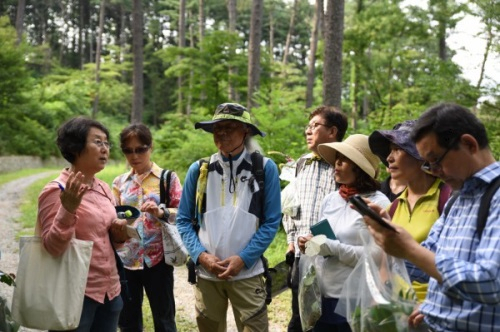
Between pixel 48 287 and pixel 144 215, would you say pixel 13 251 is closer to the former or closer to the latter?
pixel 144 215

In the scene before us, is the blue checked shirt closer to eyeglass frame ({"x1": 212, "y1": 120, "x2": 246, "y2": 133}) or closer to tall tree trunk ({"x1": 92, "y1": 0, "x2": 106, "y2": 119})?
eyeglass frame ({"x1": 212, "y1": 120, "x2": 246, "y2": 133})

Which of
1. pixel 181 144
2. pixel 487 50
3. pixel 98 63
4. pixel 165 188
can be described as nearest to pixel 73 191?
pixel 165 188

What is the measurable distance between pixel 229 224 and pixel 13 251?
24.6 feet

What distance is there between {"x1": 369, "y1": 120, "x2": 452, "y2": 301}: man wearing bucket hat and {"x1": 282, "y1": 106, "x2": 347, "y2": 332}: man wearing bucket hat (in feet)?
3.56

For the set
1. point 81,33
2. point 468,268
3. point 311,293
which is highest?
point 81,33

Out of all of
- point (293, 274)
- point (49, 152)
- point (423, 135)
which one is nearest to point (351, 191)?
point (293, 274)

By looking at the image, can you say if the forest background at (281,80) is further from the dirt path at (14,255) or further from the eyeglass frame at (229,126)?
the eyeglass frame at (229,126)

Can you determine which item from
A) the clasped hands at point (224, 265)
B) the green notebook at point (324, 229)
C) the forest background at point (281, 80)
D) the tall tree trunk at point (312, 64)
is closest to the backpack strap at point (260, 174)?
the clasped hands at point (224, 265)

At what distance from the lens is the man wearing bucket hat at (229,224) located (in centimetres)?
363

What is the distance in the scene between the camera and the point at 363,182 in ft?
11.3

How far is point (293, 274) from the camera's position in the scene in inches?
158

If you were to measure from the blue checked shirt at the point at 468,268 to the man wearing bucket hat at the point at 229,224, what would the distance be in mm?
1537

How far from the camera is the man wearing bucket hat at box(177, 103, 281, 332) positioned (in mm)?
3633

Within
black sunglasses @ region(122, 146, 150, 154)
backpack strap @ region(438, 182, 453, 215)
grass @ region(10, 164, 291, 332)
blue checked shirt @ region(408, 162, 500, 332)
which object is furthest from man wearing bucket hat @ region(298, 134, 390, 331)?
grass @ region(10, 164, 291, 332)
